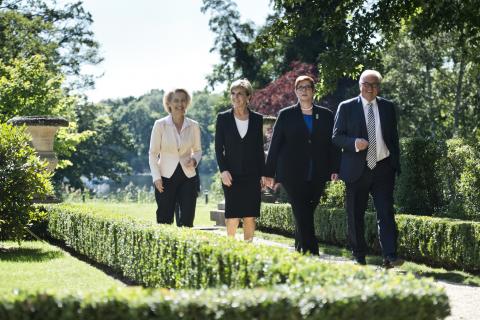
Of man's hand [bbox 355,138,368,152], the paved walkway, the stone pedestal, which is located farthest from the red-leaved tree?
the paved walkway

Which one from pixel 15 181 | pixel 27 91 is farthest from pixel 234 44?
pixel 15 181

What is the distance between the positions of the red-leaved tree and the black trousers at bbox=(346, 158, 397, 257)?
24.6 m

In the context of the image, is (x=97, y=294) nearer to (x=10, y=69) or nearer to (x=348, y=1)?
(x=348, y=1)

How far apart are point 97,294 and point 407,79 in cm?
3394

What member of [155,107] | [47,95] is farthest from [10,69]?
[155,107]

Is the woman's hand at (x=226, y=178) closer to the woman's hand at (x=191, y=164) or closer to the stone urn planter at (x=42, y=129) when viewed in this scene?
the woman's hand at (x=191, y=164)

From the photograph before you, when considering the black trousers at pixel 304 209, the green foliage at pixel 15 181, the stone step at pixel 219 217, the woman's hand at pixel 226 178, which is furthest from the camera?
the stone step at pixel 219 217

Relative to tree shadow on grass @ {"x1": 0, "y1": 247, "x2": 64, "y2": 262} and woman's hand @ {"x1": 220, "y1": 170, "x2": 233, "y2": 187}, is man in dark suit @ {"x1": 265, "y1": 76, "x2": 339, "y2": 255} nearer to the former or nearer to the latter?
woman's hand @ {"x1": 220, "y1": 170, "x2": 233, "y2": 187}

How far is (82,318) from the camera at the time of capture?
141 inches

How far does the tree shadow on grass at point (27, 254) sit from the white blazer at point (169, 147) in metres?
1.72

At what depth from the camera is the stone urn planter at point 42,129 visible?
47.8 ft

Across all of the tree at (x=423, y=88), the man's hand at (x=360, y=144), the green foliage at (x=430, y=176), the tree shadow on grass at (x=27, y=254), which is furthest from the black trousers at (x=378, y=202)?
the tree at (x=423, y=88)

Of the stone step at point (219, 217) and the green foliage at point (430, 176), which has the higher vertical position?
the green foliage at point (430, 176)

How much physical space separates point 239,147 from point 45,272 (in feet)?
7.94
